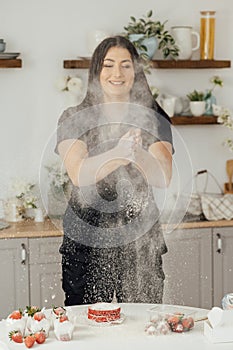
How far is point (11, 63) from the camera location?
396 cm

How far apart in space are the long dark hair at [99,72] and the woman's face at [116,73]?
17 millimetres

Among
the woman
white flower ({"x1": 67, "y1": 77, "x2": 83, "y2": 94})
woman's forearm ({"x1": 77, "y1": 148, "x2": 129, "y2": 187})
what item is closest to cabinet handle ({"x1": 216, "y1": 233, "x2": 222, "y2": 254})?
the woman

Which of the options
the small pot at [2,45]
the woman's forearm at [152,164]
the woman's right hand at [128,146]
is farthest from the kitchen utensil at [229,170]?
the small pot at [2,45]

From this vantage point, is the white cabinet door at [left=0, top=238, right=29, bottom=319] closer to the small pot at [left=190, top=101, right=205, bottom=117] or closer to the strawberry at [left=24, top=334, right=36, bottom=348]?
the small pot at [left=190, top=101, right=205, bottom=117]

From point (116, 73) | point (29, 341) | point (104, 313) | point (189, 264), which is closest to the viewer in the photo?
point (29, 341)

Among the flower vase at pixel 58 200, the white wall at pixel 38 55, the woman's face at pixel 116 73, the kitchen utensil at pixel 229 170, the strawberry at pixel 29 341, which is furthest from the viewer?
the kitchen utensil at pixel 229 170

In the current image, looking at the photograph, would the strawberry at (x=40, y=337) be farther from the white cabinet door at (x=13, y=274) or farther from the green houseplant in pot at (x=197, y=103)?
the green houseplant in pot at (x=197, y=103)

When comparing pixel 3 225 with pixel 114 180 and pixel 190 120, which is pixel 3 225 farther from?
pixel 190 120

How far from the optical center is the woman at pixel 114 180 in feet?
10.8

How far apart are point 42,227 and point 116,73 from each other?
105 centimetres

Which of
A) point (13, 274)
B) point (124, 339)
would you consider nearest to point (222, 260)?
point (13, 274)

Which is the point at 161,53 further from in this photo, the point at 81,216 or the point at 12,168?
the point at 81,216

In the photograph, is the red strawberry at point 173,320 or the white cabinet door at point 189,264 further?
the white cabinet door at point 189,264

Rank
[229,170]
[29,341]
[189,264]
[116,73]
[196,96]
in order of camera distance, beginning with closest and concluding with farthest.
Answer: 1. [29,341]
2. [116,73]
3. [189,264]
4. [196,96]
5. [229,170]
